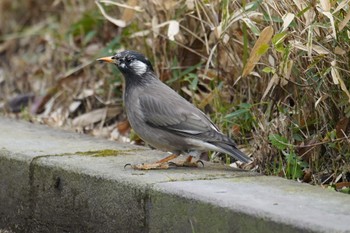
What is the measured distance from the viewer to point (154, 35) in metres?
6.77

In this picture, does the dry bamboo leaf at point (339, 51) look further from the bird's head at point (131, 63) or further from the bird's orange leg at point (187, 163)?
the bird's head at point (131, 63)

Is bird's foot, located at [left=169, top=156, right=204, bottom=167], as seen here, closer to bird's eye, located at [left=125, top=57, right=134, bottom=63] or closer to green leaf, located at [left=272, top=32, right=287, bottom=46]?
bird's eye, located at [left=125, top=57, right=134, bottom=63]

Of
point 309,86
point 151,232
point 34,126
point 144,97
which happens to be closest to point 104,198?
point 151,232

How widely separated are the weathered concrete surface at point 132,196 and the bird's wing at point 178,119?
0.22m

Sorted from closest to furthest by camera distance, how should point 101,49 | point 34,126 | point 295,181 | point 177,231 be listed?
point 177,231, point 295,181, point 34,126, point 101,49

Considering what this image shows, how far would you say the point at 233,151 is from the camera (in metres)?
5.09

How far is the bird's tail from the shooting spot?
5008mm

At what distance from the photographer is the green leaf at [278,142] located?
5203mm

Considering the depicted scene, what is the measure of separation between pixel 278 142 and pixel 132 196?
3.38ft

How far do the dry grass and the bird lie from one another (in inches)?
13.3

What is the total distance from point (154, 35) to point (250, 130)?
4.30ft

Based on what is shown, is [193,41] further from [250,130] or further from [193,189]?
[193,189]

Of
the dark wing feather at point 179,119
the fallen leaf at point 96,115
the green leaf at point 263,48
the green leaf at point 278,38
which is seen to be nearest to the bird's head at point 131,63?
the dark wing feather at point 179,119

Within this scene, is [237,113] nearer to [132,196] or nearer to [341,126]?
[341,126]
